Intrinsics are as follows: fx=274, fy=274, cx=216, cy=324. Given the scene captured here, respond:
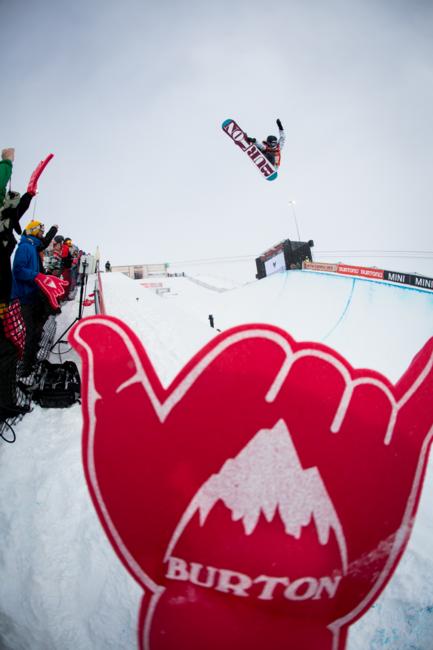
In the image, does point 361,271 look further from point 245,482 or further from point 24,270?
point 245,482

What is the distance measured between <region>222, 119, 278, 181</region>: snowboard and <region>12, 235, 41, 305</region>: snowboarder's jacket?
6.92 meters

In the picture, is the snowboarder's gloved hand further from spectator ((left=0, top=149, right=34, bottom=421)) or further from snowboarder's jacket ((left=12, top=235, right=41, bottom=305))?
snowboarder's jacket ((left=12, top=235, right=41, bottom=305))

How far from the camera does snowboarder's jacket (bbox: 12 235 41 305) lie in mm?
3049

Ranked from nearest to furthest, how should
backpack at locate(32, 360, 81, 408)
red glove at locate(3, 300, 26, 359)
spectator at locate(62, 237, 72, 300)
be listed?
red glove at locate(3, 300, 26, 359) → backpack at locate(32, 360, 81, 408) → spectator at locate(62, 237, 72, 300)

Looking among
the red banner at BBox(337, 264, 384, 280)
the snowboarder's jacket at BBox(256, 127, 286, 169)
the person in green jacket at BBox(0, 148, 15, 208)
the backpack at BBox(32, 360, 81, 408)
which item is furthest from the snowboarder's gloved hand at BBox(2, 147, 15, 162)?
the red banner at BBox(337, 264, 384, 280)

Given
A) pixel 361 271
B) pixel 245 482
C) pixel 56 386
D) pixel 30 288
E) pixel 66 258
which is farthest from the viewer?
pixel 361 271

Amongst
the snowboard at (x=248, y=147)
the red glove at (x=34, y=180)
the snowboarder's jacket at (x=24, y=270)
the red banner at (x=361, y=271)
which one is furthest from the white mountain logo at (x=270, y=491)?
the snowboard at (x=248, y=147)

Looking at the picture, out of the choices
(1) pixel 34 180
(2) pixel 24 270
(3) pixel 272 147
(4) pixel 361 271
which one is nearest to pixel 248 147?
(3) pixel 272 147

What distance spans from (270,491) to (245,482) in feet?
0.27

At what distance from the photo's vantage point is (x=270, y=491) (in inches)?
32.4

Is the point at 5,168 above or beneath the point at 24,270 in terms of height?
above

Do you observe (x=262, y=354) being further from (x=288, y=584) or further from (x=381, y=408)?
(x=288, y=584)

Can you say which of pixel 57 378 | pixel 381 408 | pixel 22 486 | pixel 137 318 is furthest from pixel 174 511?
pixel 137 318

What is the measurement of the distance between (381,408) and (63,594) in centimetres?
191
